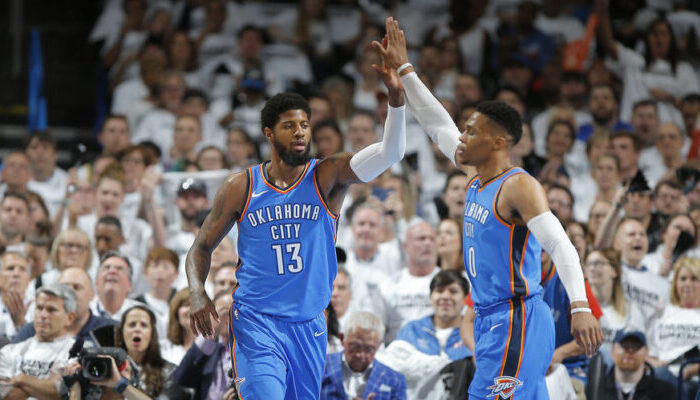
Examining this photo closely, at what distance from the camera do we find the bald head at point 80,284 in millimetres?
7863

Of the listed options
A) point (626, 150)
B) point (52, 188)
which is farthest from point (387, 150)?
point (52, 188)

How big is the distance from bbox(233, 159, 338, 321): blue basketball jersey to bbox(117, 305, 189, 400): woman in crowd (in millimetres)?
1910

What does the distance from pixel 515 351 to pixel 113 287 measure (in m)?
4.04

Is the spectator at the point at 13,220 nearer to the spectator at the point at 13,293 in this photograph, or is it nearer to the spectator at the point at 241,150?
the spectator at the point at 13,293

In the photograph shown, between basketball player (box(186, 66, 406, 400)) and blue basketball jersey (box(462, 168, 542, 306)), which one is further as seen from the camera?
basketball player (box(186, 66, 406, 400))

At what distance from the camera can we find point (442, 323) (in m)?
7.81

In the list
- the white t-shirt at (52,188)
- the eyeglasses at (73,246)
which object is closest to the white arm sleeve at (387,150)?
the eyeglasses at (73,246)

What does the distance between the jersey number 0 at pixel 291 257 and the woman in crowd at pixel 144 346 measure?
2.08 metres

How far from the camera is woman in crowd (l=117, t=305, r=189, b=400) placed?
7.43m

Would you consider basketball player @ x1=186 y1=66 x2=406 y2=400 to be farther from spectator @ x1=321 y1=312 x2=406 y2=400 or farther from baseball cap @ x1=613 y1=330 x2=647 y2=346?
baseball cap @ x1=613 y1=330 x2=647 y2=346

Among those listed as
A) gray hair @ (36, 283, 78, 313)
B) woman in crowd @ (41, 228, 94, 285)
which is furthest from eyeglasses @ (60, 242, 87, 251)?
gray hair @ (36, 283, 78, 313)

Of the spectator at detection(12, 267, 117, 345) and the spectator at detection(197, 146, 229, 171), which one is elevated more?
the spectator at detection(197, 146, 229, 171)

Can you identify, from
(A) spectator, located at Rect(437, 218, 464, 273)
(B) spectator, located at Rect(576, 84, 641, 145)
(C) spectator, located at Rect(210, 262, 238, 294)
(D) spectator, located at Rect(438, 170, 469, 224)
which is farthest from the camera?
(B) spectator, located at Rect(576, 84, 641, 145)

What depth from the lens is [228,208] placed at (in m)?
5.79
